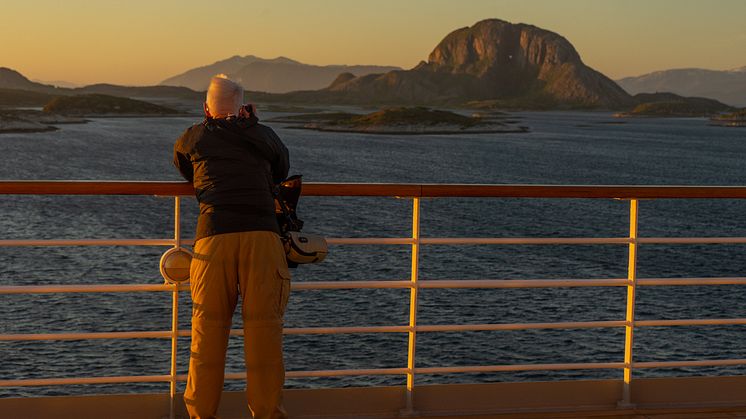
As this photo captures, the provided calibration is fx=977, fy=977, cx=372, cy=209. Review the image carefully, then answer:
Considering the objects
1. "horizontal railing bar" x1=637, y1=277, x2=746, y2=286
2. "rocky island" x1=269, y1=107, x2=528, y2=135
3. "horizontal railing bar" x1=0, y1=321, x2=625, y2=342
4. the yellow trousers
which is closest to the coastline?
"rocky island" x1=269, y1=107, x2=528, y2=135

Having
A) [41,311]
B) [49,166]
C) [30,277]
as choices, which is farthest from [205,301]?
[49,166]

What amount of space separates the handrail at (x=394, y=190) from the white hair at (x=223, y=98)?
36 cm

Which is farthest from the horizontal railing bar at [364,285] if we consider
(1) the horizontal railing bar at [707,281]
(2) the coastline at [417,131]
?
(2) the coastline at [417,131]

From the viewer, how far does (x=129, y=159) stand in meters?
95.8

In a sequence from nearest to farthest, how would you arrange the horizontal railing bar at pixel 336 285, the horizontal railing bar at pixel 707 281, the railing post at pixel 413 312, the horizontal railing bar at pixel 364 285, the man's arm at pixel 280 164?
the man's arm at pixel 280 164 → the horizontal railing bar at pixel 364 285 → the horizontal railing bar at pixel 336 285 → the railing post at pixel 413 312 → the horizontal railing bar at pixel 707 281

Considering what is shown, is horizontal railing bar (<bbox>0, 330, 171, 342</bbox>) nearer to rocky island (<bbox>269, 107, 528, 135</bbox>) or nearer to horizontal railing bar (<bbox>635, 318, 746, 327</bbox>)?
horizontal railing bar (<bbox>635, 318, 746, 327</bbox>)

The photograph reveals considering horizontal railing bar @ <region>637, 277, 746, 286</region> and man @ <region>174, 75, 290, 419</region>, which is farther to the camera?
horizontal railing bar @ <region>637, 277, 746, 286</region>

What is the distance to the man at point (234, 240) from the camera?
3520 millimetres

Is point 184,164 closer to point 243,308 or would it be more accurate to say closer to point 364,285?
point 243,308

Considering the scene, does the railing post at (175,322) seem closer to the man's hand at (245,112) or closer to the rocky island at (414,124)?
the man's hand at (245,112)

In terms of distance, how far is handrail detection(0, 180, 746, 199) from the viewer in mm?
3768

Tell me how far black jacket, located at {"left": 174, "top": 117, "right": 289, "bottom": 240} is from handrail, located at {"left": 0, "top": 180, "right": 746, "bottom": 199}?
0.23 meters

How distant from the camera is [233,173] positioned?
352cm

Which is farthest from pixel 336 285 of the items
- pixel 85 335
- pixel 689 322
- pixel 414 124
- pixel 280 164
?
pixel 414 124
